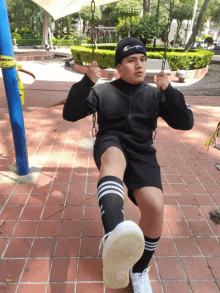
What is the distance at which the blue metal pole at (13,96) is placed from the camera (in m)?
2.52

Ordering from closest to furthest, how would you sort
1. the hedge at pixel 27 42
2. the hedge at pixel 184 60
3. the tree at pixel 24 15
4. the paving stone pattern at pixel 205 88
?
the paving stone pattern at pixel 205 88 < the hedge at pixel 184 60 < the tree at pixel 24 15 < the hedge at pixel 27 42

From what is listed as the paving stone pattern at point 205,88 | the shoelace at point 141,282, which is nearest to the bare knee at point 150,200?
the shoelace at point 141,282

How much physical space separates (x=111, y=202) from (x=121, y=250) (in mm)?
266

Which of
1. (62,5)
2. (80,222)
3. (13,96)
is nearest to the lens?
(80,222)

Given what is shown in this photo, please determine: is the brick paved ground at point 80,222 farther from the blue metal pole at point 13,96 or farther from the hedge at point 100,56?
the hedge at point 100,56

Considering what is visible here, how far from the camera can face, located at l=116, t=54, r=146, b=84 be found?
1.86m

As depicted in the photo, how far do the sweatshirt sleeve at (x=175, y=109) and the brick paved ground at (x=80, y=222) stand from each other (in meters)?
1.04

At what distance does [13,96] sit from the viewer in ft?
9.15

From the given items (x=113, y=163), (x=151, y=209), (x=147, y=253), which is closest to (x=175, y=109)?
(x=113, y=163)

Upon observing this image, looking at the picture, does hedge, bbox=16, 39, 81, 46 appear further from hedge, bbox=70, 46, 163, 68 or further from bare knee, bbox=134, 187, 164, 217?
bare knee, bbox=134, 187, 164, 217

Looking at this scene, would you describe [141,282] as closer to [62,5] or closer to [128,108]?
[128,108]

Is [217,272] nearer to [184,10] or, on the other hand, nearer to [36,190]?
[36,190]

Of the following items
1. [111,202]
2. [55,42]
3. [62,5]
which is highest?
[62,5]

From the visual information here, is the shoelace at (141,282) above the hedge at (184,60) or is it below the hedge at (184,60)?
below
